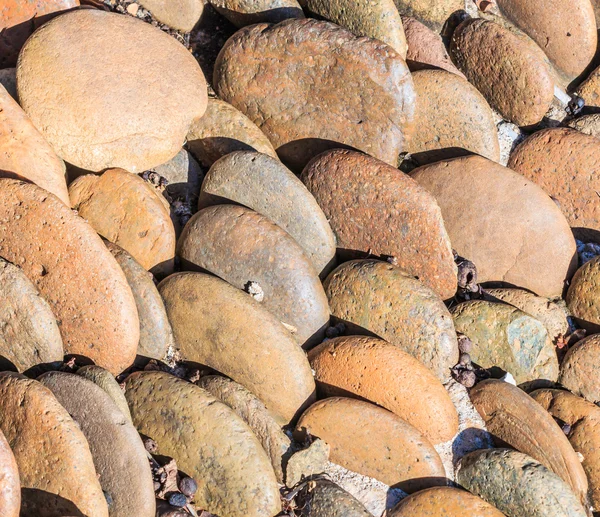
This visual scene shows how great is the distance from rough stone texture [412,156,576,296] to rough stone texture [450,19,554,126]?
80 cm

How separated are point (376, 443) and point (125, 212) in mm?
1550

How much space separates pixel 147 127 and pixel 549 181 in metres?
2.40

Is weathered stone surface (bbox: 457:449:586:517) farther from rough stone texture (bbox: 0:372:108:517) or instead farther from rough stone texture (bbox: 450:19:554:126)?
rough stone texture (bbox: 450:19:554:126)

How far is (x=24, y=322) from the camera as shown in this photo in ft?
10.5

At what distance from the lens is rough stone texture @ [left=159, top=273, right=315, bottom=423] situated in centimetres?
346

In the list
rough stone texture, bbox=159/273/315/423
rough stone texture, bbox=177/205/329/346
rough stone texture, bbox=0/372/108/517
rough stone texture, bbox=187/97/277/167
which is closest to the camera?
rough stone texture, bbox=0/372/108/517

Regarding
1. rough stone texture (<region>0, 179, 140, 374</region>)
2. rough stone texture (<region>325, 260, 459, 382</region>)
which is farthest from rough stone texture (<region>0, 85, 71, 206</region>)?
rough stone texture (<region>325, 260, 459, 382</region>)

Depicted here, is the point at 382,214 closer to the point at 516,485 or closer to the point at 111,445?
the point at 516,485

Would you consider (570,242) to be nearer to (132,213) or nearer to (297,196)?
(297,196)

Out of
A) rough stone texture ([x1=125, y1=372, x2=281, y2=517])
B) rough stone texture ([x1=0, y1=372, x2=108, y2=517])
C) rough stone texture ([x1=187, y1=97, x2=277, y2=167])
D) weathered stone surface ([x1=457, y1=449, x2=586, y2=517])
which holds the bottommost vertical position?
weathered stone surface ([x1=457, y1=449, x2=586, y2=517])

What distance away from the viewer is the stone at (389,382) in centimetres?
354

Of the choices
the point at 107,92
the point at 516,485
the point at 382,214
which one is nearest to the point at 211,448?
→ the point at 516,485

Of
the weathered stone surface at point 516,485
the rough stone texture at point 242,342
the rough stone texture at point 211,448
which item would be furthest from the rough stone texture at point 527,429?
the rough stone texture at point 211,448

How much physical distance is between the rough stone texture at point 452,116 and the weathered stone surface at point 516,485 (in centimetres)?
195
